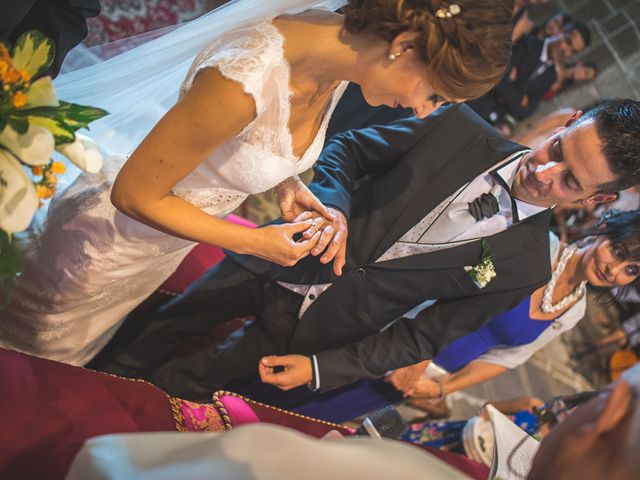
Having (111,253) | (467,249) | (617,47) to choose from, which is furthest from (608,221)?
(617,47)

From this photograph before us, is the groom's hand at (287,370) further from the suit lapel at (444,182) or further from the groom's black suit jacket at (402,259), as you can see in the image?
the suit lapel at (444,182)

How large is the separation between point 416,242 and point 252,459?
4.24 ft

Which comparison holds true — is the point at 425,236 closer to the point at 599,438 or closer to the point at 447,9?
the point at 447,9

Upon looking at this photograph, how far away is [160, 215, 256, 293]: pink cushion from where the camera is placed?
93.6 inches

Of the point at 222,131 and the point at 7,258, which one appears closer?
the point at 7,258

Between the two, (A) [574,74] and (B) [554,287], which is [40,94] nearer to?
(B) [554,287]

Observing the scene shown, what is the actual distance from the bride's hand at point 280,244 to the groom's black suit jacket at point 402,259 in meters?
0.31

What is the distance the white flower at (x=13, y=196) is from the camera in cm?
90

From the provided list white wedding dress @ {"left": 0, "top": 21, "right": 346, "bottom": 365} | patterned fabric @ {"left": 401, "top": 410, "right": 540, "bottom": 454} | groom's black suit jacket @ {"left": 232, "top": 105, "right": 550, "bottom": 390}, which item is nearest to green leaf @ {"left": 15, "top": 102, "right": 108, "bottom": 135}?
white wedding dress @ {"left": 0, "top": 21, "right": 346, "bottom": 365}

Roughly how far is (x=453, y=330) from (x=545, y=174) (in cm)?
65

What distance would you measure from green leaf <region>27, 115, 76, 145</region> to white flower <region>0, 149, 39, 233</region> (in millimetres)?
83

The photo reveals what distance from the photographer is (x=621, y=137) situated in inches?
66.7

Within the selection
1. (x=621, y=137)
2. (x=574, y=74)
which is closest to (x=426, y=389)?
(x=621, y=137)

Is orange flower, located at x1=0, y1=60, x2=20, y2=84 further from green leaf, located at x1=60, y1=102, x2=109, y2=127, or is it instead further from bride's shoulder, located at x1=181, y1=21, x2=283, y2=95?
bride's shoulder, located at x1=181, y1=21, x2=283, y2=95
